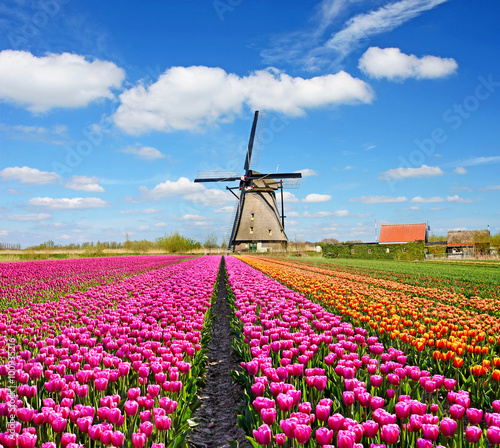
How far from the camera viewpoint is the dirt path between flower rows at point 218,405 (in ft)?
12.0

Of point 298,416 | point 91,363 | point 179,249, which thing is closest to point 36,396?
point 91,363

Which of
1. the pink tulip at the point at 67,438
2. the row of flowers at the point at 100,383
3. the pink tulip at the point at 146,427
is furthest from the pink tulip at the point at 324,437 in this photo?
the pink tulip at the point at 67,438

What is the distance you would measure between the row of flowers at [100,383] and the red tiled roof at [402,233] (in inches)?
2313

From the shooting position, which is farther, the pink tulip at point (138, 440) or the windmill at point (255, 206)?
the windmill at point (255, 206)

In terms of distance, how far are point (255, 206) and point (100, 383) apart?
43125 millimetres

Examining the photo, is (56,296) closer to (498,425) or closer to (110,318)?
(110,318)

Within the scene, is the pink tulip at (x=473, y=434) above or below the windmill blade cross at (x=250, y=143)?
below

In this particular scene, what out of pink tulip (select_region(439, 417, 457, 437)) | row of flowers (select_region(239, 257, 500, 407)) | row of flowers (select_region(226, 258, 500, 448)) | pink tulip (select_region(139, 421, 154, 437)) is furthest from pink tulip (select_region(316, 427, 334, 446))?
row of flowers (select_region(239, 257, 500, 407))

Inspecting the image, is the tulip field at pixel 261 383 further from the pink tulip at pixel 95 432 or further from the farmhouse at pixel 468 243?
the farmhouse at pixel 468 243

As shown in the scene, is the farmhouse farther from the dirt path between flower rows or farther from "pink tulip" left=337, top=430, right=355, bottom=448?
"pink tulip" left=337, top=430, right=355, bottom=448

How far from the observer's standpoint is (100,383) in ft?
10.2

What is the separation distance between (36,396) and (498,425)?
341cm

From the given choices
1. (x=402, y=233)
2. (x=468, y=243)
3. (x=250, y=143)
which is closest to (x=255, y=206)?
(x=250, y=143)

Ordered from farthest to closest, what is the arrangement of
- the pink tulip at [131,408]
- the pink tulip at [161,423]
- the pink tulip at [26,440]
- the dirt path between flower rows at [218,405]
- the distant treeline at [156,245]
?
the distant treeline at [156,245]
the dirt path between flower rows at [218,405]
the pink tulip at [131,408]
the pink tulip at [161,423]
the pink tulip at [26,440]
